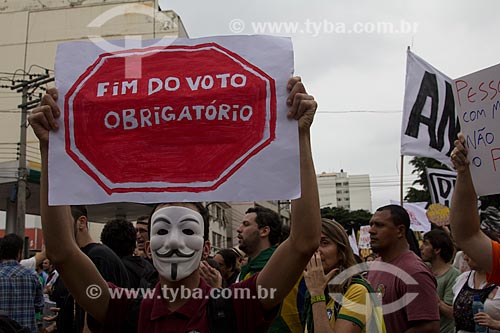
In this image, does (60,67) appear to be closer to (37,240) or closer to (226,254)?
(226,254)

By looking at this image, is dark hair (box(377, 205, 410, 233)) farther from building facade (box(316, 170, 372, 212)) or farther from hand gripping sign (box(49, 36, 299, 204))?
building facade (box(316, 170, 372, 212))

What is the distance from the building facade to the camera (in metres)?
113

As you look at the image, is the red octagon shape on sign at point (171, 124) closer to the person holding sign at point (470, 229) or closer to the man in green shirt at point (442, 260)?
the person holding sign at point (470, 229)

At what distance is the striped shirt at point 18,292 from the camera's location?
586 centimetres

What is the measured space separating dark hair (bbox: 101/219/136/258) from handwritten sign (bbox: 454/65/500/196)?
2858mm

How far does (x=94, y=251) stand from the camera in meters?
4.21

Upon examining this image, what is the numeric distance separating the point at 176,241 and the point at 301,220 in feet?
1.74

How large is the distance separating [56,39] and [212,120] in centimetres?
3725

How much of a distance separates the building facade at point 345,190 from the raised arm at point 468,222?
10003cm

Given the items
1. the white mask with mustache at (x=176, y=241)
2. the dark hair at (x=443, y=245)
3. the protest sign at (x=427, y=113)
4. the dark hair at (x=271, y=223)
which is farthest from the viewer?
the protest sign at (x=427, y=113)

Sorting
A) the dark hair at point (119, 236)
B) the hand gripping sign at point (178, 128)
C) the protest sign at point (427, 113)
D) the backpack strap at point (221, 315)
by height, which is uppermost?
the protest sign at point (427, 113)

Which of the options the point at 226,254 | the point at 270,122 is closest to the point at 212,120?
the point at 270,122

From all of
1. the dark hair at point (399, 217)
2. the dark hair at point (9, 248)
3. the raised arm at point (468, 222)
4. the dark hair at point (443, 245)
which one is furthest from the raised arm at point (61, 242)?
the dark hair at point (9, 248)

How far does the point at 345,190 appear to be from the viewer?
146375 mm
